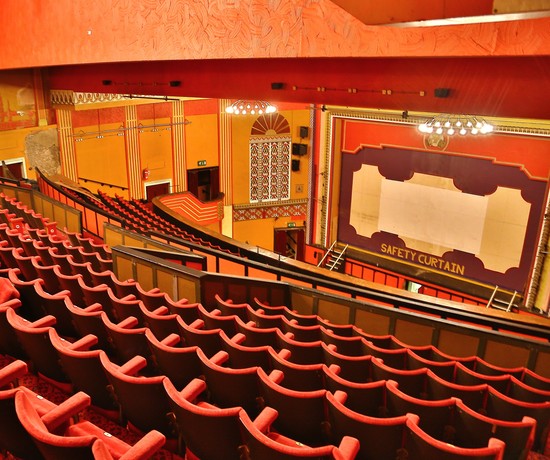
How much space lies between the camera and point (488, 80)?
8.87 ft

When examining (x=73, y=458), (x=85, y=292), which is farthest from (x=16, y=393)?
(x=85, y=292)

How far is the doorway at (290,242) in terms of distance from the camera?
9.43 m

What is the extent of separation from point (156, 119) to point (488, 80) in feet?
21.5

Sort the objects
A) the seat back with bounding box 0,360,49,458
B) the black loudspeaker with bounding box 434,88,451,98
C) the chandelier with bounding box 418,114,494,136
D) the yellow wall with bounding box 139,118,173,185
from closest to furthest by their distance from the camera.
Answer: the seat back with bounding box 0,360,49,458, the black loudspeaker with bounding box 434,88,451,98, the chandelier with bounding box 418,114,494,136, the yellow wall with bounding box 139,118,173,185

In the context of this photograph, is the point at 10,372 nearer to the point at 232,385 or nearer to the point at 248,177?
the point at 232,385

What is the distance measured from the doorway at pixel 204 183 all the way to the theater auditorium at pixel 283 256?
18cm

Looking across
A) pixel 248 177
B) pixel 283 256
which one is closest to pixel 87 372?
pixel 283 256

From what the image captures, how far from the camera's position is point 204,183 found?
903cm

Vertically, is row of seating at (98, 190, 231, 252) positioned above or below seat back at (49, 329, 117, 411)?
below

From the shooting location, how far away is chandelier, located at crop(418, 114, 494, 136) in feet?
17.1

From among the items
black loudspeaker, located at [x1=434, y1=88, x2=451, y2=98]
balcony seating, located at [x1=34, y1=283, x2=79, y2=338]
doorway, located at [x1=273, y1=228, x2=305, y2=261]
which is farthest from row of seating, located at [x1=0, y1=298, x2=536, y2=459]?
doorway, located at [x1=273, y1=228, x2=305, y2=261]

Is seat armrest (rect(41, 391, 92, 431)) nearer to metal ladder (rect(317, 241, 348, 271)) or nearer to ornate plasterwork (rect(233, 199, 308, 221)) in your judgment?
metal ladder (rect(317, 241, 348, 271))

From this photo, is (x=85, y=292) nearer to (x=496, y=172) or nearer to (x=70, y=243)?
(x=70, y=243)

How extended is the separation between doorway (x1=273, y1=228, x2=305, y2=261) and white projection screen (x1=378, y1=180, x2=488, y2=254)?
2.91 meters
